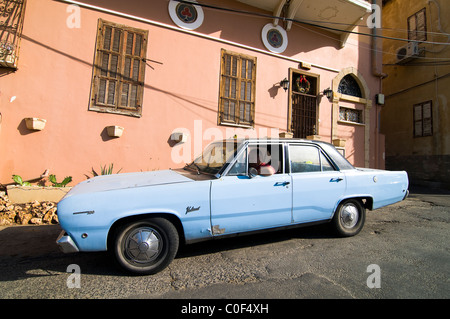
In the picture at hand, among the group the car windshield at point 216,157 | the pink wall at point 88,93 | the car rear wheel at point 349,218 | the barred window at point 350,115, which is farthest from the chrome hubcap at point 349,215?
→ the barred window at point 350,115

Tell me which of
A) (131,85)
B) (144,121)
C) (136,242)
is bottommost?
(136,242)

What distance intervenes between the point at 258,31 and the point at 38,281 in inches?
336

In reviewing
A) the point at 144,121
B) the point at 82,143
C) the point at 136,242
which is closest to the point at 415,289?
the point at 136,242

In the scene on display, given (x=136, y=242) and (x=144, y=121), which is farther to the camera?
(x=144, y=121)

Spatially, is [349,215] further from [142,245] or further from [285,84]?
[285,84]

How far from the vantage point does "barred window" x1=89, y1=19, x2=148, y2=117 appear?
6.09m

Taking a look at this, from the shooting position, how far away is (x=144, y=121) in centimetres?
649

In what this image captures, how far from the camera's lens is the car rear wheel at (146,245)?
235 centimetres

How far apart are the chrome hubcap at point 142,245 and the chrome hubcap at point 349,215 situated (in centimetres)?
274

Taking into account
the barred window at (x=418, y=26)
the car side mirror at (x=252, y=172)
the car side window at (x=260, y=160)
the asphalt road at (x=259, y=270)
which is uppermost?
the barred window at (x=418, y=26)

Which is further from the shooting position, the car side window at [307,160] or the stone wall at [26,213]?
the stone wall at [26,213]

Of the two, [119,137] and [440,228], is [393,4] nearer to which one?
[440,228]

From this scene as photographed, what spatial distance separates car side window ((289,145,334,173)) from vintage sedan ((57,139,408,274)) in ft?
0.05

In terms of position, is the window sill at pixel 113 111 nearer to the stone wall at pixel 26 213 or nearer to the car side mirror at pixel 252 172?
the stone wall at pixel 26 213
